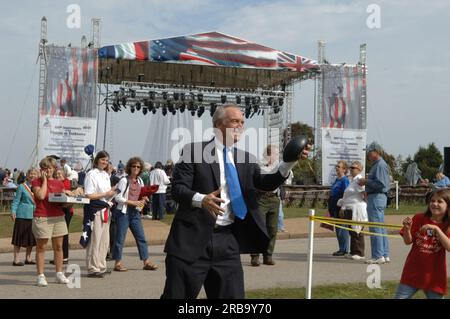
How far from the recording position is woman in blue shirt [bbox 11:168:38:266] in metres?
11.1

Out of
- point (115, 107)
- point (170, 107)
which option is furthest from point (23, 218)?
point (170, 107)

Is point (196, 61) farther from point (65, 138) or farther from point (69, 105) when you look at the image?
point (65, 138)

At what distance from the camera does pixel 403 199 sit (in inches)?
1046

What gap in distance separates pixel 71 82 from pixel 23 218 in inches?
676

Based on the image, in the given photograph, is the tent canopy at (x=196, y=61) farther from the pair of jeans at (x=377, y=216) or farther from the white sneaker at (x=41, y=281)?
the white sneaker at (x=41, y=281)

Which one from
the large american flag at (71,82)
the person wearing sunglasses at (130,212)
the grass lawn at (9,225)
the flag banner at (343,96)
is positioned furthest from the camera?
the flag banner at (343,96)

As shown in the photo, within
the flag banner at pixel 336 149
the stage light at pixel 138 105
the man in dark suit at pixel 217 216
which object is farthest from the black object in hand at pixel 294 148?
the stage light at pixel 138 105

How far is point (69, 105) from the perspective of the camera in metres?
27.3

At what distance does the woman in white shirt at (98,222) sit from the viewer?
9.61m

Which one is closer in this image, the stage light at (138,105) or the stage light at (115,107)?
the stage light at (115,107)

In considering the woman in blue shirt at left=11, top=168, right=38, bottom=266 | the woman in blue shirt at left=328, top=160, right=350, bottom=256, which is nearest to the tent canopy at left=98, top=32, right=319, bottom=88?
the woman in blue shirt at left=11, top=168, right=38, bottom=266

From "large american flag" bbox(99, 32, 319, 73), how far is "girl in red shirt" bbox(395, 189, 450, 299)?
2435 cm

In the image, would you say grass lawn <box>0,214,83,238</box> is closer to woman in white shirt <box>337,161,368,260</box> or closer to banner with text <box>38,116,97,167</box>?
banner with text <box>38,116,97,167</box>

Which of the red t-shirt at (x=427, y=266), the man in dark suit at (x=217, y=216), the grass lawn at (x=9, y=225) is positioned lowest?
the grass lawn at (x=9, y=225)
